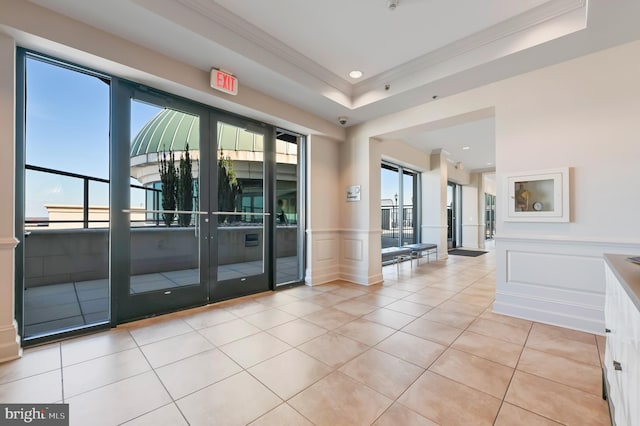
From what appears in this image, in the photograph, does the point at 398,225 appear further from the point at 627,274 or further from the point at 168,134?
the point at 627,274

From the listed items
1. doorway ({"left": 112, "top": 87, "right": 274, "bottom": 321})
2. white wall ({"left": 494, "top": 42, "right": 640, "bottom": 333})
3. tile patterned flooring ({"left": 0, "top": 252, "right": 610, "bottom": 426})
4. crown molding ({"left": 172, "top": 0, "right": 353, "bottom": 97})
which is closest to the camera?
tile patterned flooring ({"left": 0, "top": 252, "right": 610, "bottom": 426})

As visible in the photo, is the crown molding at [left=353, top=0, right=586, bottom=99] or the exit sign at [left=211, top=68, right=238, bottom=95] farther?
the exit sign at [left=211, top=68, right=238, bottom=95]

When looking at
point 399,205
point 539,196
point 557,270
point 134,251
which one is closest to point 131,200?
point 134,251

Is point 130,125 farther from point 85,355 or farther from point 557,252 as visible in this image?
point 557,252

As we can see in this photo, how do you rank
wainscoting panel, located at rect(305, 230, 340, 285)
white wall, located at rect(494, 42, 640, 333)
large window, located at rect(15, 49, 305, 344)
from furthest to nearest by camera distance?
1. wainscoting panel, located at rect(305, 230, 340, 285)
2. large window, located at rect(15, 49, 305, 344)
3. white wall, located at rect(494, 42, 640, 333)

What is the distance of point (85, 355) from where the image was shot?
216 centimetres

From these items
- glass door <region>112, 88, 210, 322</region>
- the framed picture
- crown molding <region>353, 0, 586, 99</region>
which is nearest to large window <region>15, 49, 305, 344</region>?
glass door <region>112, 88, 210, 322</region>

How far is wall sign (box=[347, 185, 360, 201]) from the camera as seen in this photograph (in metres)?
4.73

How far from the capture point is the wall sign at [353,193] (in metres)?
4.73

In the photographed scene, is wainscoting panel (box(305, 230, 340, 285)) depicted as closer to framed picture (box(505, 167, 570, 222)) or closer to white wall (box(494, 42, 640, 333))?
white wall (box(494, 42, 640, 333))

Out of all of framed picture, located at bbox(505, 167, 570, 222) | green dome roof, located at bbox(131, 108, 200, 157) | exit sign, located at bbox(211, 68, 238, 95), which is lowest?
framed picture, located at bbox(505, 167, 570, 222)

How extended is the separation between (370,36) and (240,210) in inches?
108

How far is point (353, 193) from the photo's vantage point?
4797mm

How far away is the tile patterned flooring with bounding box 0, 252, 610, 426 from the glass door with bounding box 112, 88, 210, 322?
31cm
